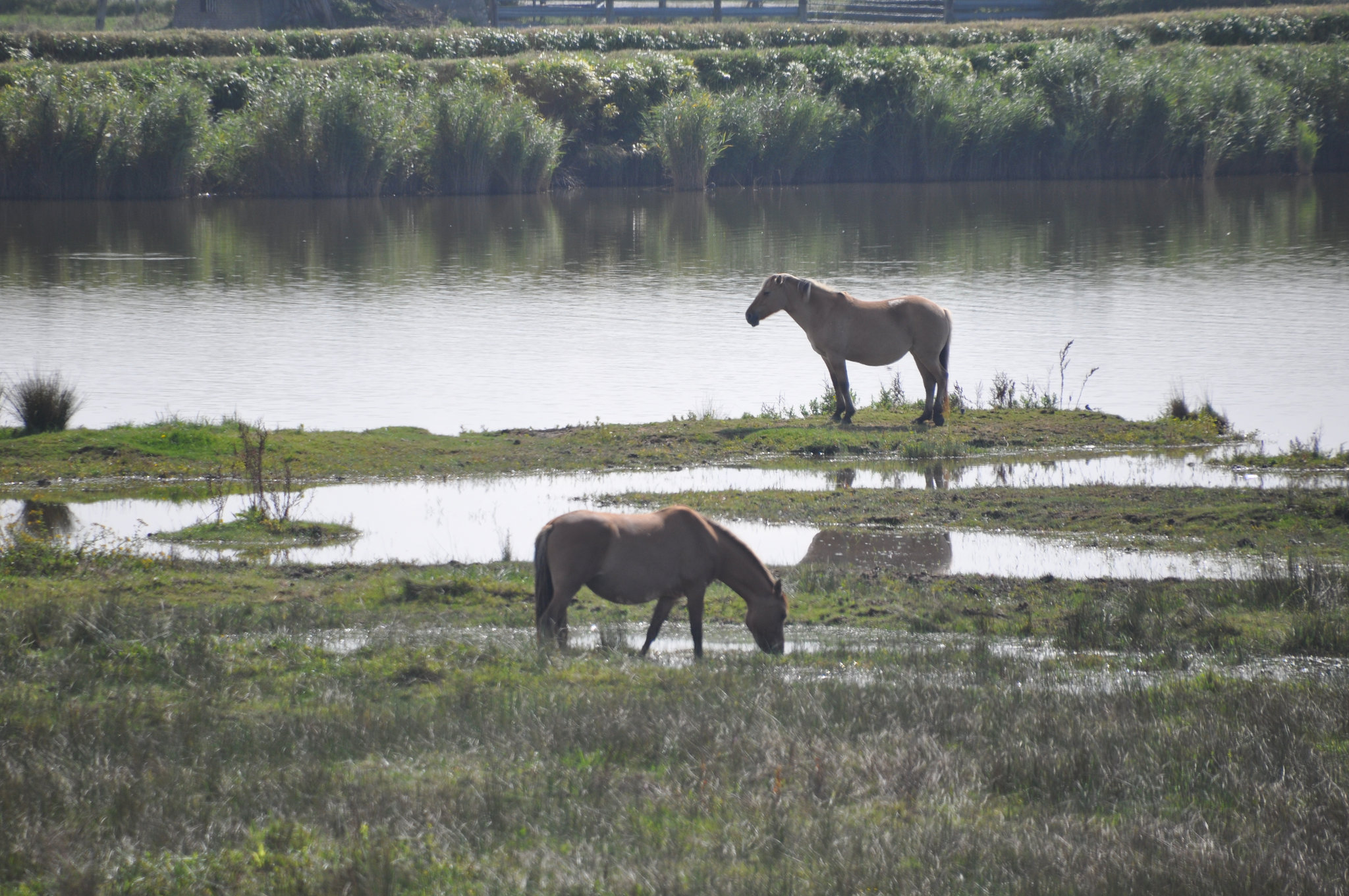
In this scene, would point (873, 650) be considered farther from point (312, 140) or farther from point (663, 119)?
point (663, 119)

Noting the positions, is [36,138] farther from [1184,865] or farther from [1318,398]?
[1184,865]

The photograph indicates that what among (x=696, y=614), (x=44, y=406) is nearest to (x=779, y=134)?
(x=44, y=406)

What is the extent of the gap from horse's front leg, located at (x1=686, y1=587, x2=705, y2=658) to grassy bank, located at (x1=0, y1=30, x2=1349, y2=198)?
137 feet

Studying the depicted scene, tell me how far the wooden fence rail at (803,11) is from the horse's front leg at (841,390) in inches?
2248

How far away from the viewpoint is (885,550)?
12570mm

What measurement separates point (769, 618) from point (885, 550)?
3.74m

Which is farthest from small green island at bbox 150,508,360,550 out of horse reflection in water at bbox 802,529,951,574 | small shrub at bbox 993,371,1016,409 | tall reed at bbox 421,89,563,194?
tall reed at bbox 421,89,563,194

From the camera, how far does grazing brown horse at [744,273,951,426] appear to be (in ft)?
60.0

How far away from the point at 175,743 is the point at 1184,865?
4.77 m

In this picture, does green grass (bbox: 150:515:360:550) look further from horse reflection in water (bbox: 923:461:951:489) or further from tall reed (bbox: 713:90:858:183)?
tall reed (bbox: 713:90:858:183)

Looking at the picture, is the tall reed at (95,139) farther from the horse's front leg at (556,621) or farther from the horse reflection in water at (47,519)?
the horse's front leg at (556,621)

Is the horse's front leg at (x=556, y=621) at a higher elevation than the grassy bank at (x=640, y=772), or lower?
higher

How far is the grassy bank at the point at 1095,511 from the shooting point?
497 inches

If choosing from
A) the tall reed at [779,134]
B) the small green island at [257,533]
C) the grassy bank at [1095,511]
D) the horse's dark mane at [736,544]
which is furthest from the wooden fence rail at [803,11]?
the horse's dark mane at [736,544]
